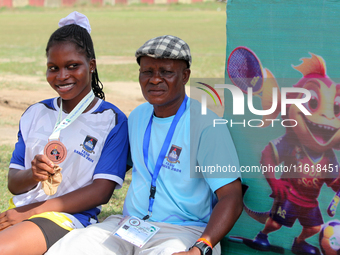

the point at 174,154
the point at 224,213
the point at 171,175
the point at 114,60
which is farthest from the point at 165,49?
the point at 114,60

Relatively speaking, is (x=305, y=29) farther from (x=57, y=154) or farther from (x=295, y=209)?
(x=57, y=154)

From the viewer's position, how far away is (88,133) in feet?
9.30

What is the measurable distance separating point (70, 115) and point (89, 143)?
0.22m

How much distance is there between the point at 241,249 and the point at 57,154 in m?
1.43

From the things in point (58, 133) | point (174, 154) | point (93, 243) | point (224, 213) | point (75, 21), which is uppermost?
point (75, 21)

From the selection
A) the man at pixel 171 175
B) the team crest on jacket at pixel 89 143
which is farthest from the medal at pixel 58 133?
the man at pixel 171 175

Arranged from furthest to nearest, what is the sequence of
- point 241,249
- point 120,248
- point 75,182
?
point 241,249
point 75,182
point 120,248

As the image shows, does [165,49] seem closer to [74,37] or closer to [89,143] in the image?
[74,37]

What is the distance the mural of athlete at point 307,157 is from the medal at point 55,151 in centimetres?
130

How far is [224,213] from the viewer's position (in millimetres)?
2436

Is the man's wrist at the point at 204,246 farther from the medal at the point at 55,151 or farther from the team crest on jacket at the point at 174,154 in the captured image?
the medal at the point at 55,151

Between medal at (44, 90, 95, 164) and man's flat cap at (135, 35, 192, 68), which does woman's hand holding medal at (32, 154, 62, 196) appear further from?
man's flat cap at (135, 35, 192, 68)

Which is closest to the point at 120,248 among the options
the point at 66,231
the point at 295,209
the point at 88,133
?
the point at 66,231

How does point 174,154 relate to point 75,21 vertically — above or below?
below
